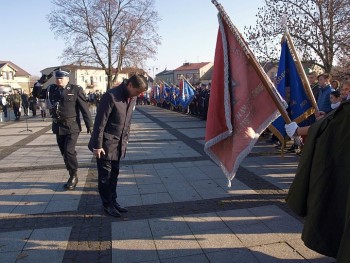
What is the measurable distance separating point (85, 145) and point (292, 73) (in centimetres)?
732

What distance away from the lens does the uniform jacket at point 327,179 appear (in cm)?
230

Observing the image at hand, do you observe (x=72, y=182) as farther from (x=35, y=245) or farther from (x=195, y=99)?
(x=195, y=99)

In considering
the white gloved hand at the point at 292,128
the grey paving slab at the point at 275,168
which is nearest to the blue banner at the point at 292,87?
the grey paving slab at the point at 275,168

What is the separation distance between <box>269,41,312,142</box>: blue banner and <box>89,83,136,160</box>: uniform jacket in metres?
2.59

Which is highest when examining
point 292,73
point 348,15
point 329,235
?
point 348,15

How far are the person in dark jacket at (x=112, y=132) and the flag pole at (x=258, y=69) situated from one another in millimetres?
A: 1293

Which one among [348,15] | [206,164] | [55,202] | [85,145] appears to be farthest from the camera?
[348,15]

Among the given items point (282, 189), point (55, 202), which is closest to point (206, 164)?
point (282, 189)

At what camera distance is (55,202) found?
517 centimetres

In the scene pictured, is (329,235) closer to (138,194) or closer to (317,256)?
(317,256)

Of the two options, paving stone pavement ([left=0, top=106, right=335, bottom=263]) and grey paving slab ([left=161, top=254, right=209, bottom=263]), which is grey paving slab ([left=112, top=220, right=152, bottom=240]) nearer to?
paving stone pavement ([left=0, top=106, right=335, bottom=263])

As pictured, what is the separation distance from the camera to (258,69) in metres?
3.63

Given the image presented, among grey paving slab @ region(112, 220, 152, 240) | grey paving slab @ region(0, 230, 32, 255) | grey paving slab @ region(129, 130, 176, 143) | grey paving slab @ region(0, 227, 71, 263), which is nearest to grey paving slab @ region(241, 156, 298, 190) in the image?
grey paving slab @ region(112, 220, 152, 240)

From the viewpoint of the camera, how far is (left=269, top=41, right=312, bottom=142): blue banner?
5.45 m
